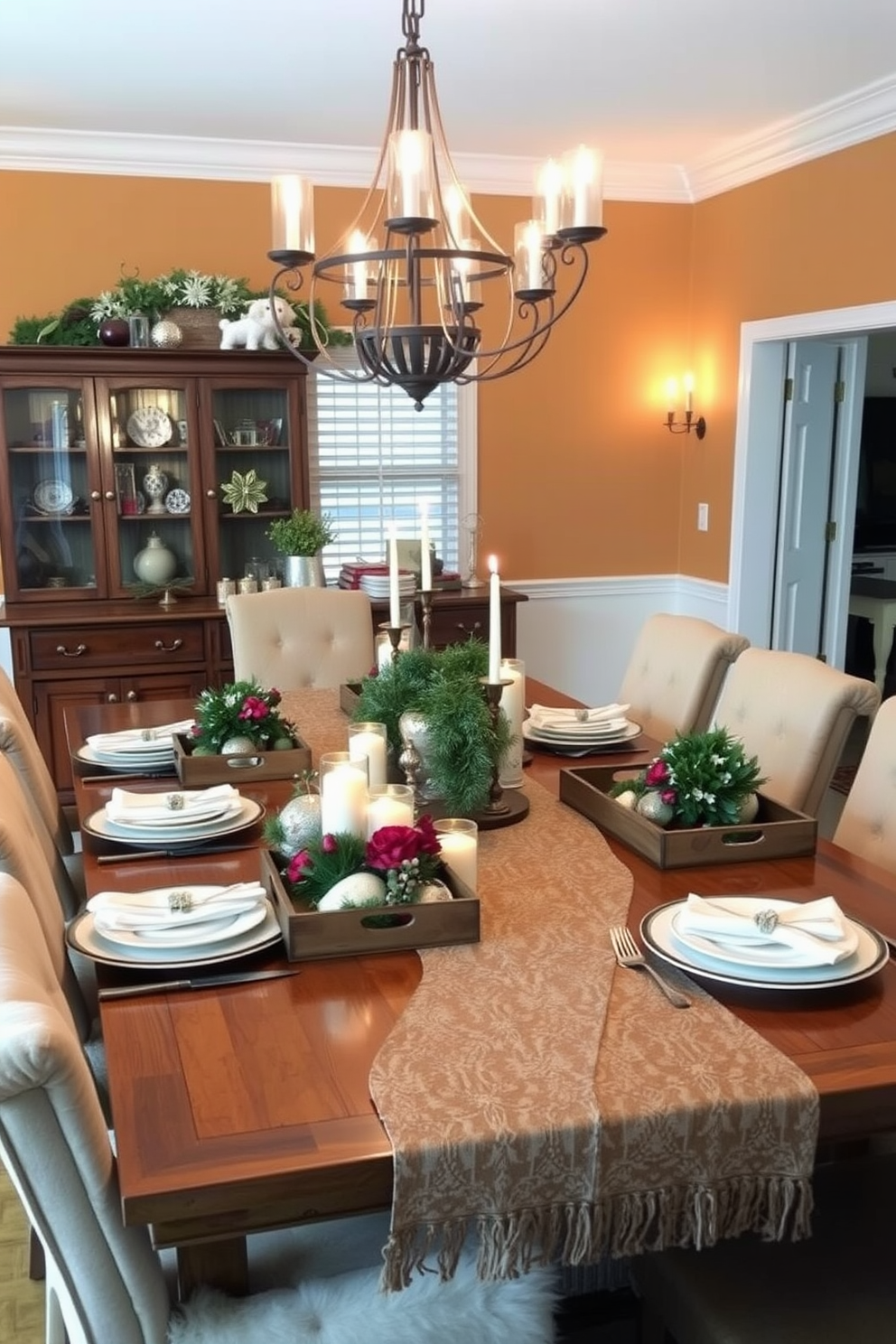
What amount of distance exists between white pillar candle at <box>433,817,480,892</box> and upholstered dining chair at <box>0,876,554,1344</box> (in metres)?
0.49

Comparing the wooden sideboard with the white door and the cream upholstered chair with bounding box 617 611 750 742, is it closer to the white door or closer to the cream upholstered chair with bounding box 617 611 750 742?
the cream upholstered chair with bounding box 617 611 750 742

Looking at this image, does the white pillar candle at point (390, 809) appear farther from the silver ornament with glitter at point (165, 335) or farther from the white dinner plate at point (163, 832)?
the silver ornament with glitter at point (165, 335)

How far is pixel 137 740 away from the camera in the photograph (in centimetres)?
249

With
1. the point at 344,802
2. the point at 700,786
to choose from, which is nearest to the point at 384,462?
the point at 700,786

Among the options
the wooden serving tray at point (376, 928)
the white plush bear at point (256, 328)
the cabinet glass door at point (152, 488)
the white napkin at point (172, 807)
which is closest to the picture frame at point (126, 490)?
the cabinet glass door at point (152, 488)

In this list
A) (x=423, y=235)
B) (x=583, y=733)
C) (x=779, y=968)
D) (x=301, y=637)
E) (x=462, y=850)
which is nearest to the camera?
(x=779, y=968)

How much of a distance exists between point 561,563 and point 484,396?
79cm

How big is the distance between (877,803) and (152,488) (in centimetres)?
305

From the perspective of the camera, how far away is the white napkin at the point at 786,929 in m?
1.45

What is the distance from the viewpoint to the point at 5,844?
5.18 ft

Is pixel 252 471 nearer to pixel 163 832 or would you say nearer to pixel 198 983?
pixel 163 832

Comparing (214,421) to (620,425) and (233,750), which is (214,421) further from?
(233,750)

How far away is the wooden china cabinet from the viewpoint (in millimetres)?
4051

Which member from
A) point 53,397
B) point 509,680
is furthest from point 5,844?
point 53,397
